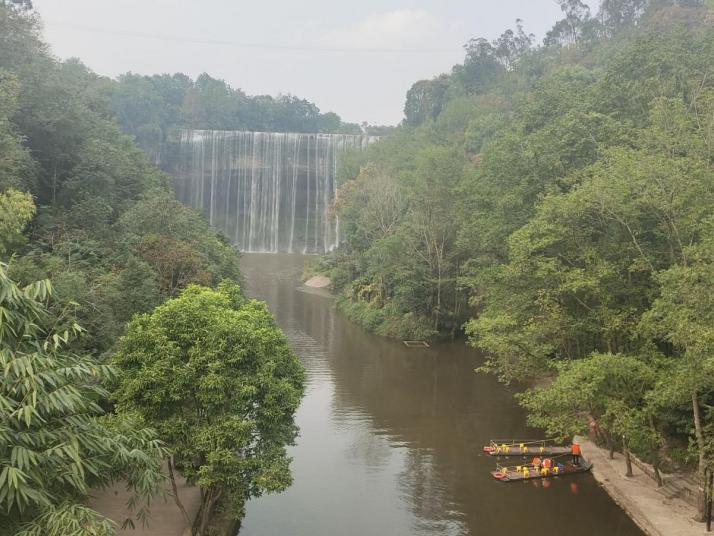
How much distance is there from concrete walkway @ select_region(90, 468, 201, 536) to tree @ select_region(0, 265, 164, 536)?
558cm

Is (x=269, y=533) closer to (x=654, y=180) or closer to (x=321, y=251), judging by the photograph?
(x=654, y=180)

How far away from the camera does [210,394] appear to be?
1092cm

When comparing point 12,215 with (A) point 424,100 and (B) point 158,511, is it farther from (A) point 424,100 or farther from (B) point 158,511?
(A) point 424,100

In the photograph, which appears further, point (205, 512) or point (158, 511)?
point (158, 511)

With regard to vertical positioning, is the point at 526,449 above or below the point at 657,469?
below

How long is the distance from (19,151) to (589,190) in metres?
17.1

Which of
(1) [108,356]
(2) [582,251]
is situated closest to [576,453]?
(2) [582,251]

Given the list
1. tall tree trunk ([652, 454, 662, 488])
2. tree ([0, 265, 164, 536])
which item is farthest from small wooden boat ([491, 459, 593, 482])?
tree ([0, 265, 164, 536])

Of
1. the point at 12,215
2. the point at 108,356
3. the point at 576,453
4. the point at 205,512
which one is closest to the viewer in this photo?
the point at 205,512

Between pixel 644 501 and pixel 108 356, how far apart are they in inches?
476

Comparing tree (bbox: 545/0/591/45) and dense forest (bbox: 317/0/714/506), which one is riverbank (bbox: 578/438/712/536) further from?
tree (bbox: 545/0/591/45)

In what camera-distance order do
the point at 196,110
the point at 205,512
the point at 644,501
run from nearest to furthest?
the point at 205,512 < the point at 644,501 < the point at 196,110

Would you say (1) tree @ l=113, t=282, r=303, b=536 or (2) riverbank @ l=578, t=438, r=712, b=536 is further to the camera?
(2) riverbank @ l=578, t=438, r=712, b=536

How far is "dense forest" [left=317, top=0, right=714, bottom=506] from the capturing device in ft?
45.5
